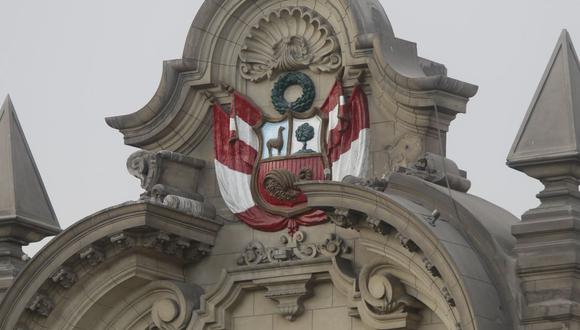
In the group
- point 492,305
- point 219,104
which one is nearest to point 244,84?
point 219,104

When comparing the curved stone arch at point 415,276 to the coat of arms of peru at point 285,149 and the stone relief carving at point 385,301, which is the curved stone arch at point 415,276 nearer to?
the stone relief carving at point 385,301

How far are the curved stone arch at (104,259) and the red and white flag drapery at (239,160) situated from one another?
1.29ft

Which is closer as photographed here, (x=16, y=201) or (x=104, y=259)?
(x=104, y=259)

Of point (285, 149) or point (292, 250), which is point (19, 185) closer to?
point (285, 149)

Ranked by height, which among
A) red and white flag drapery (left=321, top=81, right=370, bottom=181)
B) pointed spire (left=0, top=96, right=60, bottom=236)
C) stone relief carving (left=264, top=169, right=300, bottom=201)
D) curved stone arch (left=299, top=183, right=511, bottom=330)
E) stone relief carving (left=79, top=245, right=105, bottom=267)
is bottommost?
curved stone arch (left=299, top=183, right=511, bottom=330)

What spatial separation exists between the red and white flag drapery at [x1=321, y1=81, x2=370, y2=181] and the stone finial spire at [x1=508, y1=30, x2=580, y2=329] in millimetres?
2441

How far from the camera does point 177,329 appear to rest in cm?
2866

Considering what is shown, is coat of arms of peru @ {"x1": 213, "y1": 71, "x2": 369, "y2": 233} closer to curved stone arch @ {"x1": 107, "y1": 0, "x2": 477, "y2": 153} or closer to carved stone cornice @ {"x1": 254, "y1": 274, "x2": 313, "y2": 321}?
curved stone arch @ {"x1": 107, "y1": 0, "x2": 477, "y2": 153}

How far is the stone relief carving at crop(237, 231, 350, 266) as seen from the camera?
2777cm

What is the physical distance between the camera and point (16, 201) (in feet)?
98.3

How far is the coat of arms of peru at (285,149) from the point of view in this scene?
91.5 ft

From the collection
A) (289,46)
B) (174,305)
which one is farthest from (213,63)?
(174,305)

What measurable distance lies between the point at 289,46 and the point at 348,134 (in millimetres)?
1312

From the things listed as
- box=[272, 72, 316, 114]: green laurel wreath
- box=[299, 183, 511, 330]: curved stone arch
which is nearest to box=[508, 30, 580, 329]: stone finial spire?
box=[299, 183, 511, 330]: curved stone arch
